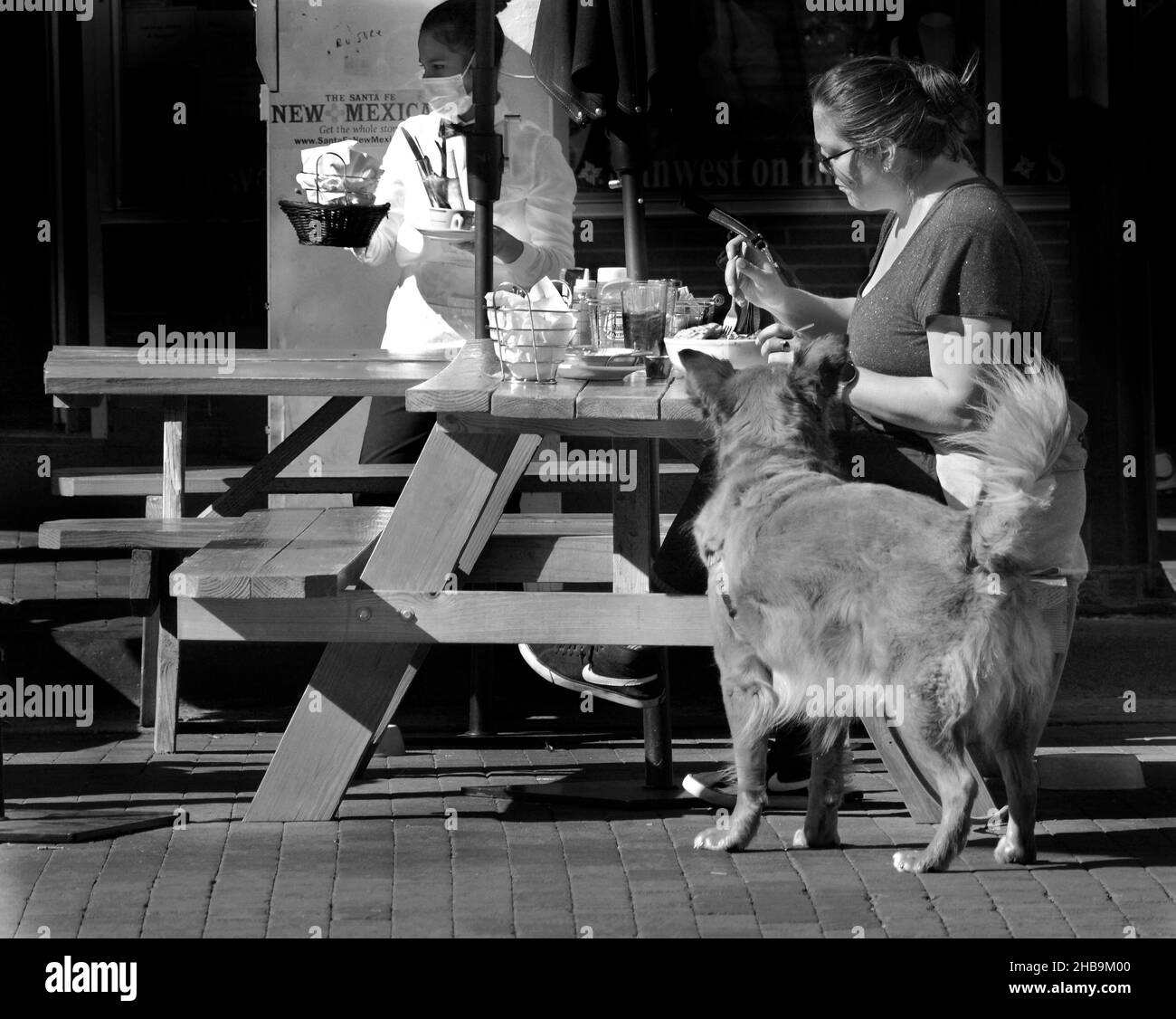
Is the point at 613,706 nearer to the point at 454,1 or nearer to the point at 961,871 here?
the point at 961,871

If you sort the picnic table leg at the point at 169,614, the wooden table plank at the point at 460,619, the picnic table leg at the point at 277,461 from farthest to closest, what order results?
1. the picnic table leg at the point at 277,461
2. the picnic table leg at the point at 169,614
3. the wooden table plank at the point at 460,619

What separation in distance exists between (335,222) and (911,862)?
253 cm

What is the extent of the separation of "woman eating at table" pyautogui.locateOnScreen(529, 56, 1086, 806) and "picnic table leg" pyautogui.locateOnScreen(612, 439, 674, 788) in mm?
321

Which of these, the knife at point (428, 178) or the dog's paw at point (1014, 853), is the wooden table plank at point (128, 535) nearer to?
the knife at point (428, 178)

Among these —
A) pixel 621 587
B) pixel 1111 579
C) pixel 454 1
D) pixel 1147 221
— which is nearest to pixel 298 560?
pixel 621 587

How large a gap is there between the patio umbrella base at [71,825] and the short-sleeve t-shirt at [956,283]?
224 centimetres

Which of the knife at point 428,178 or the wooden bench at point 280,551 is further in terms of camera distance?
the knife at point 428,178

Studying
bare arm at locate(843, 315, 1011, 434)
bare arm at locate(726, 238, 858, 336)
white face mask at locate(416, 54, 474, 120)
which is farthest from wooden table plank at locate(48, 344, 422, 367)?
bare arm at locate(843, 315, 1011, 434)

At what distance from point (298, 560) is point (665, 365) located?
1167 mm

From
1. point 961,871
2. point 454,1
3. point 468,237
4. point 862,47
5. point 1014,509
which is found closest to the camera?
point 1014,509

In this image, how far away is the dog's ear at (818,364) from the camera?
421 centimetres

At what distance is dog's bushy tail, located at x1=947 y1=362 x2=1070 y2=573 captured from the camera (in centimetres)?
381

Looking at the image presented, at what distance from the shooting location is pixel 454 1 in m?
5.65

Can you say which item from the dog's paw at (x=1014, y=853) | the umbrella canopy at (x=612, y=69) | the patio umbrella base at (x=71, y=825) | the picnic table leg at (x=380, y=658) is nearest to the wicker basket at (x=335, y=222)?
the umbrella canopy at (x=612, y=69)
